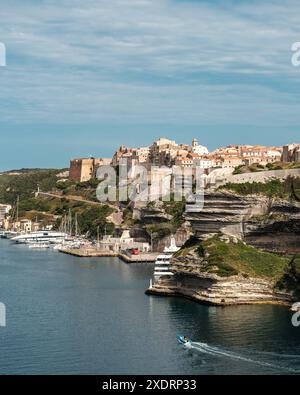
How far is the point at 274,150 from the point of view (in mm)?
76062

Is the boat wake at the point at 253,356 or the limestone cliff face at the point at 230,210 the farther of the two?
the limestone cliff face at the point at 230,210

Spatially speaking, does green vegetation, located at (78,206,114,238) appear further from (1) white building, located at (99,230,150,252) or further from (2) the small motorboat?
(2) the small motorboat

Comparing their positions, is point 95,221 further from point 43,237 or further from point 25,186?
point 25,186

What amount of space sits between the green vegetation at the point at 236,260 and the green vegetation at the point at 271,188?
8.47ft

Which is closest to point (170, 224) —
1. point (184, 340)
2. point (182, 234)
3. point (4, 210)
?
point (182, 234)

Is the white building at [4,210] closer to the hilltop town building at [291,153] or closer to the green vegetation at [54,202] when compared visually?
the green vegetation at [54,202]

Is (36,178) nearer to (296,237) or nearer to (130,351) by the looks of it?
(296,237)

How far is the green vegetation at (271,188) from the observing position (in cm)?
3821

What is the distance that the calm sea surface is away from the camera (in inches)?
922

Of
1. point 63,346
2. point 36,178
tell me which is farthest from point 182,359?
point 36,178

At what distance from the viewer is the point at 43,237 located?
74000mm

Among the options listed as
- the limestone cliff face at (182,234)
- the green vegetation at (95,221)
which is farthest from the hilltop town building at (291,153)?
the green vegetation at (95,221)

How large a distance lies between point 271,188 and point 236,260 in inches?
215
